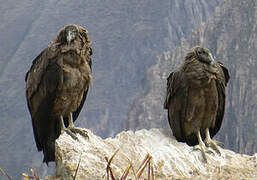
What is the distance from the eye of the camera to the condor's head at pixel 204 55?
5.94 m

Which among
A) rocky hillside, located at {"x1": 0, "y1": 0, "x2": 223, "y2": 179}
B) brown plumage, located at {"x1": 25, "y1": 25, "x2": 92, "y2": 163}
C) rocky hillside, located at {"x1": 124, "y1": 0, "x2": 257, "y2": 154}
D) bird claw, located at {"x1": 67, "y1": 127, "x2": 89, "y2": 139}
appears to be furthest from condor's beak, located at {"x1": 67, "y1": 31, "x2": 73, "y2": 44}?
rocky hillside, located at {"x1": 124, "y1": 0, "x2": 257, "y2": 154}

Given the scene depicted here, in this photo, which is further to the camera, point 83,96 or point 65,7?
point 65,7

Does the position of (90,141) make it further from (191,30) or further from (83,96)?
(191,30)

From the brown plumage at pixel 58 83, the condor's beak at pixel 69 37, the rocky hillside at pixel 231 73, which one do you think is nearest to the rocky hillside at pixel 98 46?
the rocky hillside at pixel 231 73

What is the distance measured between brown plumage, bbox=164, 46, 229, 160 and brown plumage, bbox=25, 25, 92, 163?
1.50 metres

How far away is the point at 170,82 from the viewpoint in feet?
20.9

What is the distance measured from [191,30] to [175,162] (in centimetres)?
5114

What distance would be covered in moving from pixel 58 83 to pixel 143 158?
6.10 feet

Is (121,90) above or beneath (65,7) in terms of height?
beneath

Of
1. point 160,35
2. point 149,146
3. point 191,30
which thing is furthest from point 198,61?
point 191,30

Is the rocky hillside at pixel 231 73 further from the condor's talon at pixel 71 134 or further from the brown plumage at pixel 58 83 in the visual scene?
the condor's talon at pixel 71 134

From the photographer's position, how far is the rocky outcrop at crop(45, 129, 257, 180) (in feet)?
13.9

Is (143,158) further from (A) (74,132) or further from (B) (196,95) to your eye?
(B) (196,95)

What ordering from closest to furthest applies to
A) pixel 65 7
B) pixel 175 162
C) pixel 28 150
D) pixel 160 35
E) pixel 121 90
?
1. pixel 175 162
2. pixel 28 150
3. pixel 65 7
4. pixel 121 90
5. pixel 160 35
